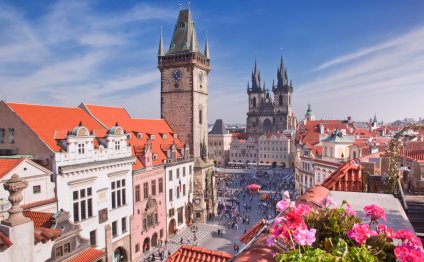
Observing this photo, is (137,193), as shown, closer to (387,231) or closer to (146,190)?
(146,190)

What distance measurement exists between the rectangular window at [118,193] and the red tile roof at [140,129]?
2641 millimetres

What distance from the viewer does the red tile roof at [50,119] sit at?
23155 mm

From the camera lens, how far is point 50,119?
25656 millimetres

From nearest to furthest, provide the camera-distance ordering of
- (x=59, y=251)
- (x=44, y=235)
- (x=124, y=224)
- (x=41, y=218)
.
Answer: (x=44, y=235), (x=59, y=251), (x=41, y=218), (x=124, y=224)

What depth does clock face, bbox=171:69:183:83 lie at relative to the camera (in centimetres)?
4244

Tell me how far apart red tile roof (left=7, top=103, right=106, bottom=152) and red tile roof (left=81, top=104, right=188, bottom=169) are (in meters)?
2.24

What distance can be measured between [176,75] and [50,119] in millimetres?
20230

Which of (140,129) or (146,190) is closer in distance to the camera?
(146,190)

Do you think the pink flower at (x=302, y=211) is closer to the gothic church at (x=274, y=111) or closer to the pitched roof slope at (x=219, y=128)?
the pitched roof slope at (x=219, y=128)

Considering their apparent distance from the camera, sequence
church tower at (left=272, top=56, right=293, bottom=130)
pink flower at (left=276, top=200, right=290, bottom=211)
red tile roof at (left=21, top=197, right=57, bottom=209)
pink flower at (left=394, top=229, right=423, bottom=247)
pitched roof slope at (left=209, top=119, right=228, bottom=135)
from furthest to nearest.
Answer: church tower at (left=272, top=56, right=293, bottom=130), pitched roof slope at (left=209, top=119, right=228, bottom=135), red tile roof at (left=21, top=197, right=57, bottom=209), pink flower at (left=276, top=200, right=290, bottom=211), pink flower at (left=394, top=229, right=423, bottom=247)

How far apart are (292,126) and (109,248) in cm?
10815

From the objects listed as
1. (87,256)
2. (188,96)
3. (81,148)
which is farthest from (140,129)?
(87,256)

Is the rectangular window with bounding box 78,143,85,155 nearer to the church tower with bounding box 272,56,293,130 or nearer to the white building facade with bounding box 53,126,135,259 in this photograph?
the white building facade with bounding box 53,126,135,259

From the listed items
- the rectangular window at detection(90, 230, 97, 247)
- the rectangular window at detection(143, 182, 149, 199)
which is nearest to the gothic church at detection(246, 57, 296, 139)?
the rectangular window at detection(143, 182, 149, 199)
